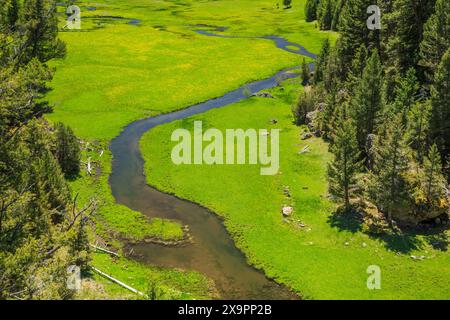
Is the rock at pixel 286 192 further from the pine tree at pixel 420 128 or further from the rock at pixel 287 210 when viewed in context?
the pine tree at pixel 420 128

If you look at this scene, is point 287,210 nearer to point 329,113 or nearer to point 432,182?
point 432,182

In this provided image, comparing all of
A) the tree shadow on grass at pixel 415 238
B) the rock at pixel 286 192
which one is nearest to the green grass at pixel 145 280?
the rock at pixel 286 192

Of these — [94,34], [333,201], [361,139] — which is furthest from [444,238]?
[94,34]

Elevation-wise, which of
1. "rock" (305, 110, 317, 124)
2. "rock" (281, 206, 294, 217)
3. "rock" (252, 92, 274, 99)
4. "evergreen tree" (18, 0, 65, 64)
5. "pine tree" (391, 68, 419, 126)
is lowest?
"rock" (281, 206, 294, 217)

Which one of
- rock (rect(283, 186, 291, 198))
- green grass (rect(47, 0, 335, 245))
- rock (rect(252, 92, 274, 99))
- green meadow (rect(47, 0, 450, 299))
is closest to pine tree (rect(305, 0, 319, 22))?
green grass (rect(47, 0, 335, 245))

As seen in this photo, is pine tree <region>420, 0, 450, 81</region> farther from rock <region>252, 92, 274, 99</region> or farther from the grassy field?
rock <region>252, 92, 274, 99</region>
